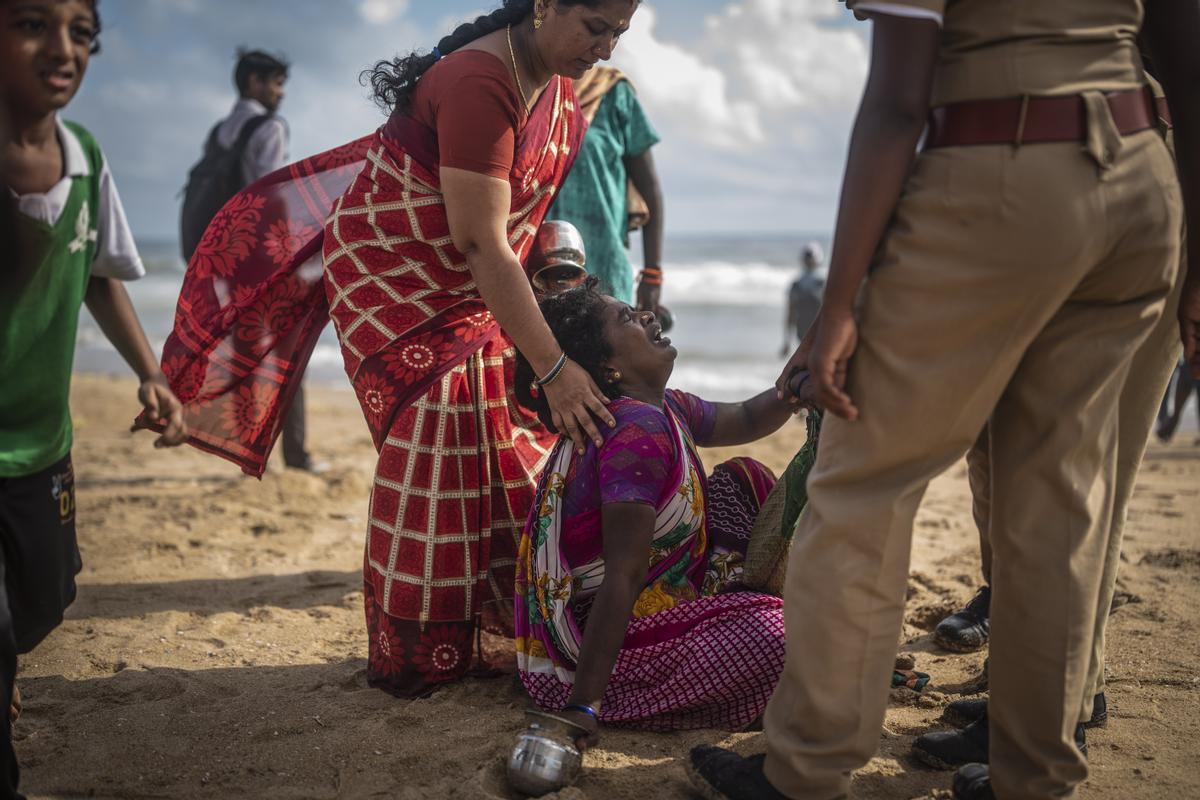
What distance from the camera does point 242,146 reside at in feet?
16.3

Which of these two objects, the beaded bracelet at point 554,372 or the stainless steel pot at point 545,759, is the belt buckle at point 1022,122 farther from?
the stainless steel pot at point 545,759

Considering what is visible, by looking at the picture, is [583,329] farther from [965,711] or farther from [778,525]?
[965,711]

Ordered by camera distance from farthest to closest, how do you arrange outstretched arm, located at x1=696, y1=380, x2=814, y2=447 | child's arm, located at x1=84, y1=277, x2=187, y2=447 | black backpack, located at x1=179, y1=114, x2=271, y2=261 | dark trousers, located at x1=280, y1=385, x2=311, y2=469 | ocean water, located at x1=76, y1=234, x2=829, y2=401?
1. ocean water, located at x1=76, y1=234, x2=829, y2=401
2. dark trousers, located at x1=280, y1=385, x2=311, y2=469
3. black backpack, located at x1=179, y1=114, x2=271, y2=261
4. outstretched arm, located at x1=696, y1=380, x2=814, y2=447
5. child's arm, located at x1=84, y1=277, x2=187, y2=447

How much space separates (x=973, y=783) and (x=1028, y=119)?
125cm

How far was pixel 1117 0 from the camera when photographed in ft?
5.10

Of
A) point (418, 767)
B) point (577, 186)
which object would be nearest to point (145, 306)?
point (577, 186)

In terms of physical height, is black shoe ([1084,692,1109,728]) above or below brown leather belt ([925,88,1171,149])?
below

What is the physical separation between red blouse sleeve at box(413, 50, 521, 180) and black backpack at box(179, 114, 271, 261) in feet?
9.73

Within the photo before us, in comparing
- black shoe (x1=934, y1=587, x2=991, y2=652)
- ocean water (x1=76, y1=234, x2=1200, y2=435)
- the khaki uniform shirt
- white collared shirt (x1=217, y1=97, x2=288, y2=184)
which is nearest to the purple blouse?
the khaki uniform shirt

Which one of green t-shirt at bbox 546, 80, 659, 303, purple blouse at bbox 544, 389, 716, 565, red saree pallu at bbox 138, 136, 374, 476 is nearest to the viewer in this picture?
purple blouse at bbox 544, 389, 716, 565

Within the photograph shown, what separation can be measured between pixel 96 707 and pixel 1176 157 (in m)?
2.82

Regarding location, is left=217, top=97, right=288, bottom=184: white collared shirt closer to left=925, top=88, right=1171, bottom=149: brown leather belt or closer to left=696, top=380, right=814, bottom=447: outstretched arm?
left=696, top=380, right=814, bottom=447: outstretched arm

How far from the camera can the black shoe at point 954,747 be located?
2123 millimetres

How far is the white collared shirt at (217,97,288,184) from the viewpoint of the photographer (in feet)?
16.3
